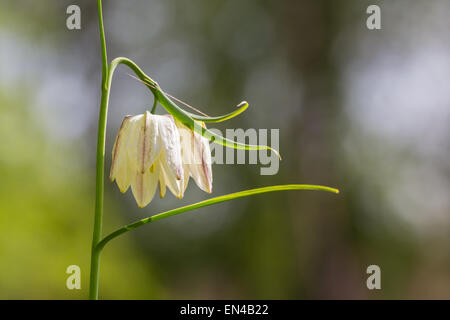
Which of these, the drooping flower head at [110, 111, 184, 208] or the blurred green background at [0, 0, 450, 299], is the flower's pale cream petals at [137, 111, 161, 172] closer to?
the drooping flower head at [110, 111, 184, 208]

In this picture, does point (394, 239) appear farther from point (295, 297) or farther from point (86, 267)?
point (86, 267)

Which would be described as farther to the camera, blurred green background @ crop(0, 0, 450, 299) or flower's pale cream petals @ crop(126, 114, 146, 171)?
blurred green background @ crop(0, 0, 450, 299)

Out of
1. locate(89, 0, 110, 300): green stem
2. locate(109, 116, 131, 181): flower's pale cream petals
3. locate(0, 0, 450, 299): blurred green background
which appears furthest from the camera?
locate(0, 0, 450, 299): blurred green background

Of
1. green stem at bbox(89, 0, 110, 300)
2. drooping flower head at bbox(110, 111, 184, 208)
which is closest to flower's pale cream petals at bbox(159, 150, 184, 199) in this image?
drooping flower head at bbox(110, 111, 184, 208)

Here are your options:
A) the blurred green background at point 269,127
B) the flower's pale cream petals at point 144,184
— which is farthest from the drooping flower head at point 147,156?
the blurred green background at point 269,127

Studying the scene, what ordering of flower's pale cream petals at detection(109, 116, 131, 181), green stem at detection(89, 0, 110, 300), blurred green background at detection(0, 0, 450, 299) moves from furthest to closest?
blurred green background at detection(0, 0, 450, 299) < flower's pale cream petals at detection(109, 116, 131, 181) < green stem at detection(89, 0, 110, 300)

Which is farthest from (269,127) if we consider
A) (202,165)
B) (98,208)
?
(98,208)

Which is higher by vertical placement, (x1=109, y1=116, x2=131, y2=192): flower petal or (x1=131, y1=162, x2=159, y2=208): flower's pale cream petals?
(x1=109, y1=116, x2=131, y2=192): flower petal
